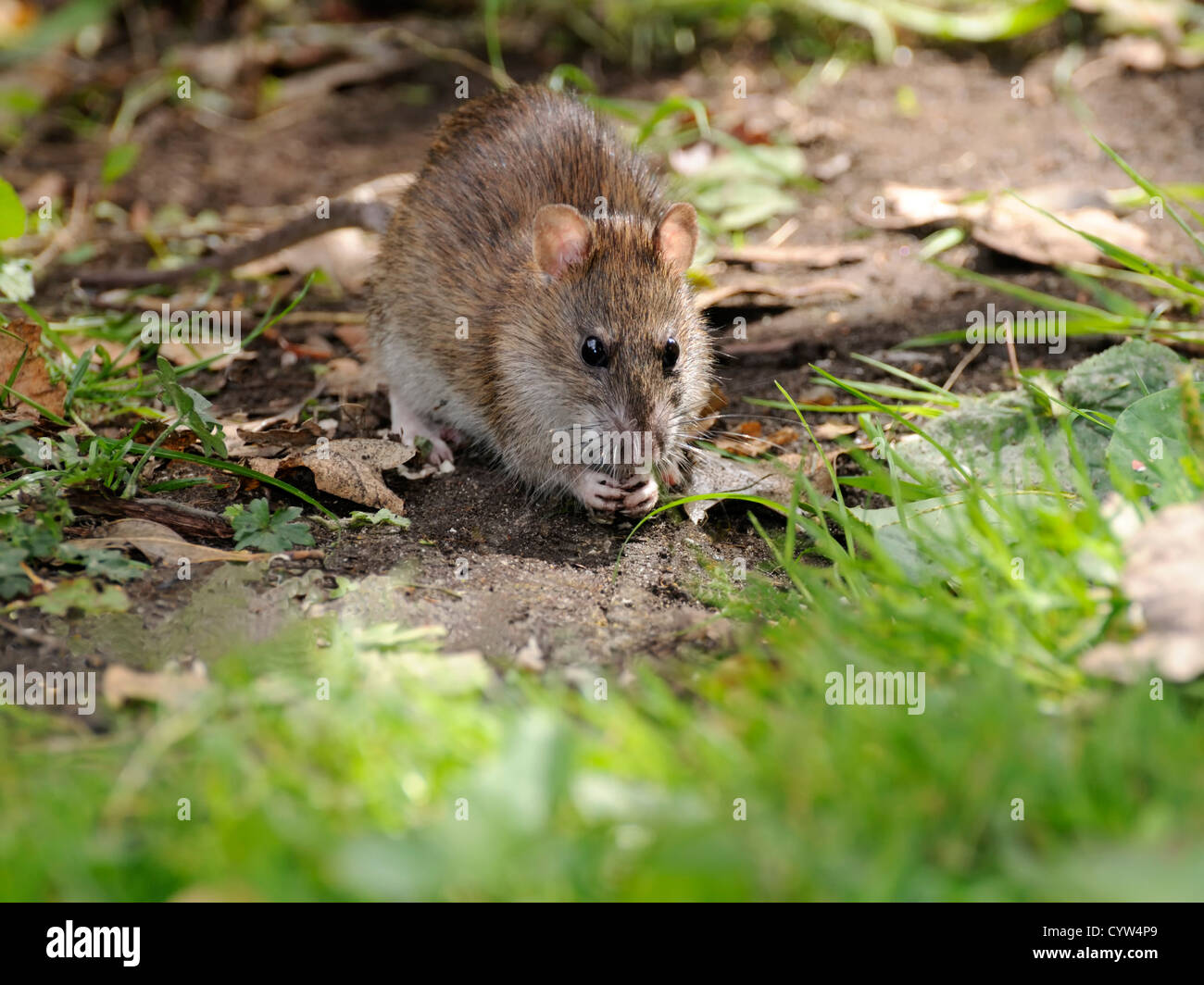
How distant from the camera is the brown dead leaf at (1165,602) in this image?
2.47 m

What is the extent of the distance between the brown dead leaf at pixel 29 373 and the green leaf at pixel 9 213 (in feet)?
1.62

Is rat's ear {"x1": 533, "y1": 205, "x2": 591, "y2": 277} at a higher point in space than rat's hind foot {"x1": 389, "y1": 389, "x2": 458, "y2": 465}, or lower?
higher

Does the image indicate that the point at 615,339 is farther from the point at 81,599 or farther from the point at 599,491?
the point at 81,599

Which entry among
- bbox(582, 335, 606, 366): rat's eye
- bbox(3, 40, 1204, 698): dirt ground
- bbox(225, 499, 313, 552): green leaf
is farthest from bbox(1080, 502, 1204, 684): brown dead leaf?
bbox(225, 499, 313, 552): green leaf

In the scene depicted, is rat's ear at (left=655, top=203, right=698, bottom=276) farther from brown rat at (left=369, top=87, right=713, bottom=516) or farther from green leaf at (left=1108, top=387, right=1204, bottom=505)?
green leaf at (left=1108, top=387, right=1204, bottom=505)

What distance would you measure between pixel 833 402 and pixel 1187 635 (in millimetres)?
2680

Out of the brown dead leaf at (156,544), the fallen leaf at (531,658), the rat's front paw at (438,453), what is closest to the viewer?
the fallen leaf at (531,658)

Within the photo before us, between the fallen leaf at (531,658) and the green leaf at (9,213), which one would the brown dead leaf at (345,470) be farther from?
the green leaf at (9,213)

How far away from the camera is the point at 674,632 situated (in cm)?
349

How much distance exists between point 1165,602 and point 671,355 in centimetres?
252

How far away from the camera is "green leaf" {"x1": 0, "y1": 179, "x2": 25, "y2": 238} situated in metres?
4.71

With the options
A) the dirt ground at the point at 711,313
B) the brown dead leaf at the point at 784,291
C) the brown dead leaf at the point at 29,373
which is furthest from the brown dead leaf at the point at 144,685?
the brown dead leaf at the point at 784,291

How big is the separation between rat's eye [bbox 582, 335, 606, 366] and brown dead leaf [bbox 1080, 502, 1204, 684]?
238 centimetres
